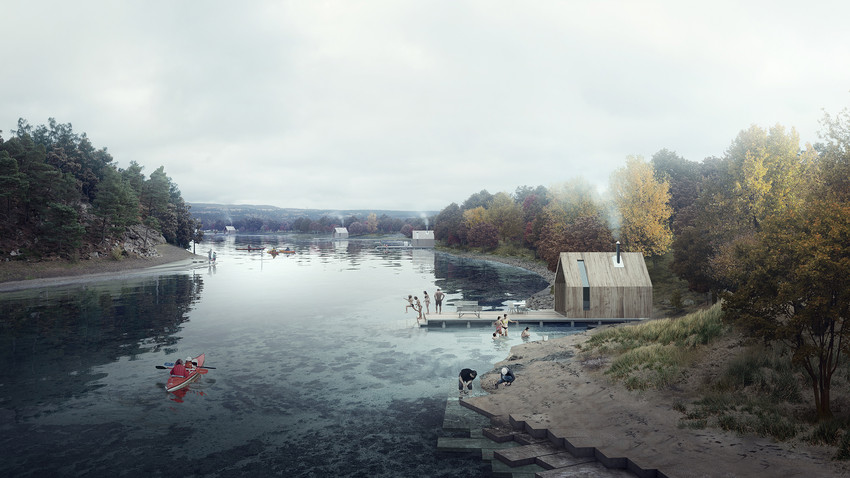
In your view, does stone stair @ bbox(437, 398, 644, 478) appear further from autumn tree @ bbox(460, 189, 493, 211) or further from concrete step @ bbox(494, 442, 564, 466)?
autumn tree @ bbox(460, 189, 493, 211)

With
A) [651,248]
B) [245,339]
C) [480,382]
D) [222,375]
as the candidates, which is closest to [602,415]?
[480,382]

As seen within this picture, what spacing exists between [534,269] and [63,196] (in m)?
79.7

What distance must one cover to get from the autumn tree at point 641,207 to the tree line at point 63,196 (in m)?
76.6

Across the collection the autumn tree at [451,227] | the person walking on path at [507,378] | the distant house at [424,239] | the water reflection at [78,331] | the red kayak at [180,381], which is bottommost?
the water reflection at [78,331]

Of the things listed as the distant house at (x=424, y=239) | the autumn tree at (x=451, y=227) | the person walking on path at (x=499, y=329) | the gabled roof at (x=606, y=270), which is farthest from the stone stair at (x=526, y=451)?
the distant house at (x=424, y=239)

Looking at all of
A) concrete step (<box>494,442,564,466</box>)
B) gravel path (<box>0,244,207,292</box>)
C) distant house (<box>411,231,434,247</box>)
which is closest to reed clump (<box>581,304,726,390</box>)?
concrete step (<box>494,442,564,466</box>)

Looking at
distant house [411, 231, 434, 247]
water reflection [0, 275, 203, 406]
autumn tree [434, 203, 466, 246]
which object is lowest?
water reflection [0, 275, 203, 406]

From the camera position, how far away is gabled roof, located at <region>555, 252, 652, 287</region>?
39531 mm

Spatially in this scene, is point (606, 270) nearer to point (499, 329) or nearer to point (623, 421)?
point (499, 329)

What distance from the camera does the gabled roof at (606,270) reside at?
39.5m

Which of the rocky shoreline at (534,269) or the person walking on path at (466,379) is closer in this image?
the person walking on path at (466,379)

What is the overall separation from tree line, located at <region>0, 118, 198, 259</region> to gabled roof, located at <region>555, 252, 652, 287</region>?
69694mm

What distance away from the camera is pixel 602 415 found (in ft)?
61.0

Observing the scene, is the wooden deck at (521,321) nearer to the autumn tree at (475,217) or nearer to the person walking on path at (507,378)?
the person walking on path at (507,378)
